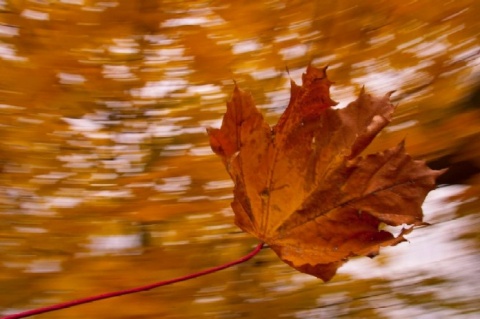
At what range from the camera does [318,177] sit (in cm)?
58

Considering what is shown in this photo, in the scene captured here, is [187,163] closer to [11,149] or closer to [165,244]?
[165,244]

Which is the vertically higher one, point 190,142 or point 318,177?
point 190,142

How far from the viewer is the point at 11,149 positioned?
0.93 metres

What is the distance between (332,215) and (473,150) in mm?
334

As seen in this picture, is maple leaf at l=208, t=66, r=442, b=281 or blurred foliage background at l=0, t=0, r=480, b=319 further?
blurred foliage background at l=0, t=0, r=480, b=319

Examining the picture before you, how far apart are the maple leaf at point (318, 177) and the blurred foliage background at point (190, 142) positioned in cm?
22

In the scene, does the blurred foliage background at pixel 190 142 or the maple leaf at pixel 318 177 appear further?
the blurred foliage background at pixel 190 142

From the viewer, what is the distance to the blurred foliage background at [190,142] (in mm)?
798

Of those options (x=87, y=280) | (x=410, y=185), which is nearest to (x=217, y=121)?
(x=87, y=280)

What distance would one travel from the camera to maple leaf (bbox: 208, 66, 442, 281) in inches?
22.0

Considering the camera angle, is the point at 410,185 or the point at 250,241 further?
the point at 250,241

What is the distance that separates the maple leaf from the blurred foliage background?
217mm

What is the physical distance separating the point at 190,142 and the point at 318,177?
42 cm

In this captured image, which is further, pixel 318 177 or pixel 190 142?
pixel 190 142
